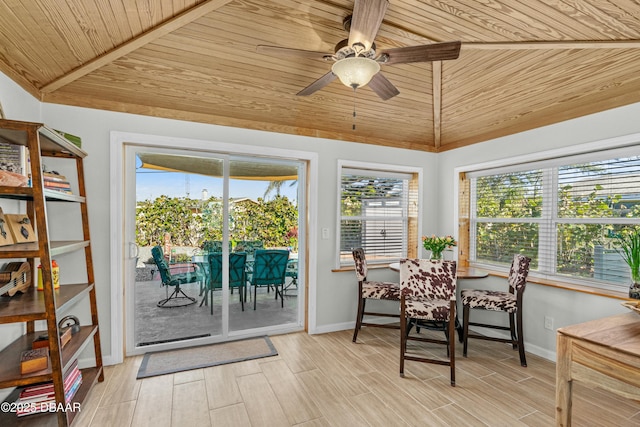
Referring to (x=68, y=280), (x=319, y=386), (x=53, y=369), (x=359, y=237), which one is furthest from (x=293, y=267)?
(x=53, y=369)

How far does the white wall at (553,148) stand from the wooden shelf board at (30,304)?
373 centimetres

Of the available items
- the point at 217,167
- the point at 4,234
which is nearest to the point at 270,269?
the point at 217,167

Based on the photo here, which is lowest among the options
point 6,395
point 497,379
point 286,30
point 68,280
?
point 497,379

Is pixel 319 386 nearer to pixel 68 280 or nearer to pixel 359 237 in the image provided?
pixel 359 237

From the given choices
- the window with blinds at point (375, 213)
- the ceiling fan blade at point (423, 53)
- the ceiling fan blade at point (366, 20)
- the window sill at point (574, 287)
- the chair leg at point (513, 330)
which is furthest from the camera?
the window with blinds at point (375, 213)

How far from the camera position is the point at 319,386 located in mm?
2582

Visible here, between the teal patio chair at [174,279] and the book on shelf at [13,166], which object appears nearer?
the book on shelf at [13,166]

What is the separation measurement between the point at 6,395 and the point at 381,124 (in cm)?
406

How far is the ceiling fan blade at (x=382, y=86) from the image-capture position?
7.23 feet

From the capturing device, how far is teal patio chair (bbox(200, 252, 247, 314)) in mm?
3424

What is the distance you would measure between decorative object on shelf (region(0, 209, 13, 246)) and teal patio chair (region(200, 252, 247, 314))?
5.59 feet

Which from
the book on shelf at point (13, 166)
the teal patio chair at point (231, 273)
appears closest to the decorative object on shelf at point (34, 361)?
the book on shelf at point (13, 166)

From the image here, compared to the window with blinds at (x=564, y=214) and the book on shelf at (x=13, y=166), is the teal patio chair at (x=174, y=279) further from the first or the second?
the window with blinds at (x=564, y=214)

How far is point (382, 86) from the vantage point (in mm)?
2338
